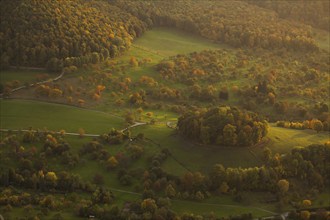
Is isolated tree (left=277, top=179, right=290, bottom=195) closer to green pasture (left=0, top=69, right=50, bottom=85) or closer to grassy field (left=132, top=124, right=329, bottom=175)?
grassy field (left=132, top=124, right=329, bottom=175)

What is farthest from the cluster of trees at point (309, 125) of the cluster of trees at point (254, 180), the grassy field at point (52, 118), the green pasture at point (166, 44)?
the green pasture at point (166, 44)

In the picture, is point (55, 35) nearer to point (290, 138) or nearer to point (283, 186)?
point (290, 138)

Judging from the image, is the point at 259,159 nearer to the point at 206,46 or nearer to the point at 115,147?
the point at 115,147

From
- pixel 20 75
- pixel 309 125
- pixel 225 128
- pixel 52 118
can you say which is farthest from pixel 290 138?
pixel 20 75

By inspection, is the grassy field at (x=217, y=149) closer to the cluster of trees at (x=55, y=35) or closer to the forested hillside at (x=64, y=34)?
the cluster of trees at (x=55, y=35)

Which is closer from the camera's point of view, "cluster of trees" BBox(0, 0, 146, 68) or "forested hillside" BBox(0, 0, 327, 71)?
"cluster of trees" BBox(0, 0, 146, 68)

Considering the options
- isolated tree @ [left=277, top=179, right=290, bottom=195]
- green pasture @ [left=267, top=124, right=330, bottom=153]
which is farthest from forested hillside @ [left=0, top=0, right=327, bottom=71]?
isolated tree @ [left=277, top=179, right=290, bottom=195]

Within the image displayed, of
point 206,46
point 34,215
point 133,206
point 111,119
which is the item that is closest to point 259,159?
point 133,206
